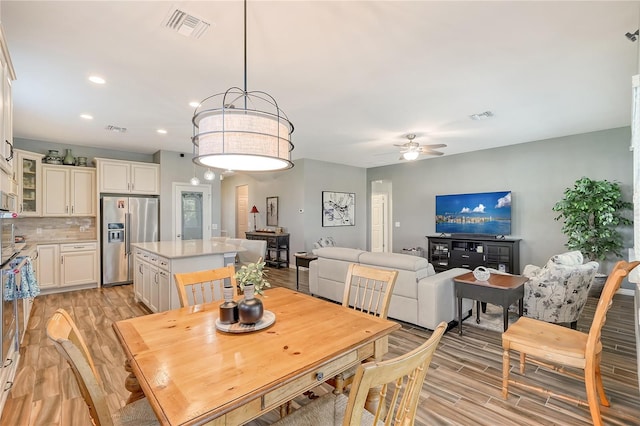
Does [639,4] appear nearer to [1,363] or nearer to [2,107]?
[2,107]

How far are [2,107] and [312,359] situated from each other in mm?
2590

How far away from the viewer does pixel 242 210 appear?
380 inches

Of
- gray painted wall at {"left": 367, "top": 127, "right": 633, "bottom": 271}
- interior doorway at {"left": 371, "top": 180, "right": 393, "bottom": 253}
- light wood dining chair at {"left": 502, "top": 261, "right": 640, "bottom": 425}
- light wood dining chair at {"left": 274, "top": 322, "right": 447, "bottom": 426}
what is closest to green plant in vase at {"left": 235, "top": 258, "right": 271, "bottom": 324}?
light wood dining chair at {"left": 274, "top": 322, "right": 447, "bottom": 426}

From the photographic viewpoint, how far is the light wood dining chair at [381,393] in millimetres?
867

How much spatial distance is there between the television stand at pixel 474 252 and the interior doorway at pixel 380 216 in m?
2.12

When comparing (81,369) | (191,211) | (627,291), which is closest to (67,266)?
(191,211)

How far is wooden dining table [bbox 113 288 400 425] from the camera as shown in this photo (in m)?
1.08

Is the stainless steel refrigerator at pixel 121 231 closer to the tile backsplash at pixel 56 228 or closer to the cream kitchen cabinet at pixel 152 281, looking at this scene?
the tile backsplash at pixel 56 228

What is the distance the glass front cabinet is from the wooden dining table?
4866 mm

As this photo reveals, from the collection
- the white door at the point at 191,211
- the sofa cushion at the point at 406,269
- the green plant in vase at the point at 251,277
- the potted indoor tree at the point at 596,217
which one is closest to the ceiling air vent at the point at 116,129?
the white door at the point at 191,211

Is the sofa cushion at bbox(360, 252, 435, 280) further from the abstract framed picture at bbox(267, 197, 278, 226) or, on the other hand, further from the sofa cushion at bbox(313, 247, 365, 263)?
the abstract framed picture at bbox(267, 197, 278, 226)

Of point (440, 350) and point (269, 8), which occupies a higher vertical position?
point (269, 8)

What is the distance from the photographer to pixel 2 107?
2025 mm

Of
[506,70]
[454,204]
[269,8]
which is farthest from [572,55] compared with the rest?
[454,204]
